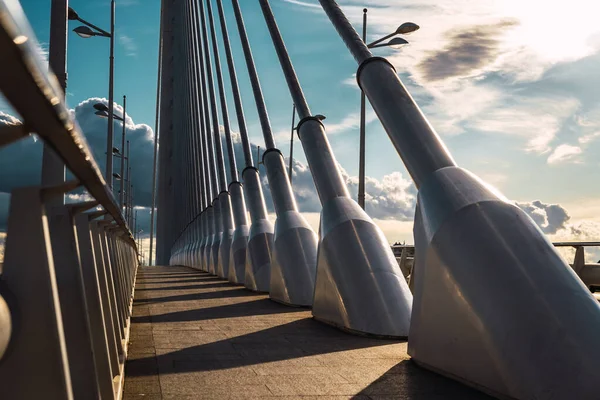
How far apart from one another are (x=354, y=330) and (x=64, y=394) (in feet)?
20.1

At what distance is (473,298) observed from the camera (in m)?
5.11

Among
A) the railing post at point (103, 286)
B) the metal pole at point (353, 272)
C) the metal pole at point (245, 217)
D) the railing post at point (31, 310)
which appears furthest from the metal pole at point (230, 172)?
the railing post at point (31, 310)

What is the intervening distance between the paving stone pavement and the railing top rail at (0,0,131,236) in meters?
2.88

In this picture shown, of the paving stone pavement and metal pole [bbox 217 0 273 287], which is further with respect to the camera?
metal pole [bbox 217 0 273 287]

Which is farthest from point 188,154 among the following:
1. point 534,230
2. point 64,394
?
point 64,394

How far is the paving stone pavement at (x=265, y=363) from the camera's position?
193 inches

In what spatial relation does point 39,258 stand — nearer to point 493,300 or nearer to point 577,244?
point 493,300

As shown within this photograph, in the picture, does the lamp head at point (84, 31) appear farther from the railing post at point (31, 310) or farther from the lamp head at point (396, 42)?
the railing post at point (31, 310)

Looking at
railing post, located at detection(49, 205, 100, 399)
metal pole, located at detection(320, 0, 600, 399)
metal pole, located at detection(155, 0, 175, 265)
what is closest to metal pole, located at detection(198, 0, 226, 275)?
metal pole, located at detection(320, 0, 600, 399)

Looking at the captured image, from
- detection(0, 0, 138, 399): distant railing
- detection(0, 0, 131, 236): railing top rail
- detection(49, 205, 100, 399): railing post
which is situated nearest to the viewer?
detection(0, 0, 131, 236): railing top rail

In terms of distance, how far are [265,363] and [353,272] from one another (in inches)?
92.4

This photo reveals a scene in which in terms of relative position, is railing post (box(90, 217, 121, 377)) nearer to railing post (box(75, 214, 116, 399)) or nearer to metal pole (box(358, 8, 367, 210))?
railing post (box(75, 214, 116, 399))

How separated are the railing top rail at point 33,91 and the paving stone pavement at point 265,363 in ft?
9.44

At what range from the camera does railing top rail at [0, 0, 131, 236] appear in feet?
4.24
